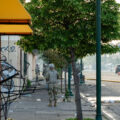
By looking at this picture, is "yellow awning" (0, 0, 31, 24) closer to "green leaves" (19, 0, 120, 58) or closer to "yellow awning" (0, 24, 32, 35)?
"yellow awning" (0, 24, 32, 35)

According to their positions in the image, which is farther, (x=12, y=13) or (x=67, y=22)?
(x=67, y=22)

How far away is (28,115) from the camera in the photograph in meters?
15.2

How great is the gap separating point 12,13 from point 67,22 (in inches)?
295

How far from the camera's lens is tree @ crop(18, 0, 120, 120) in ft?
40.0

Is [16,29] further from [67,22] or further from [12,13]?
[67,22]

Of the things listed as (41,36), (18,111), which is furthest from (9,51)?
(41,36)

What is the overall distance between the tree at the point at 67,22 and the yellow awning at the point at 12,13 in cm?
646

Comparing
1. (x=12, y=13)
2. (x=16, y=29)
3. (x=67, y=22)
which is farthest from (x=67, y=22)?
(x=12, y=13)

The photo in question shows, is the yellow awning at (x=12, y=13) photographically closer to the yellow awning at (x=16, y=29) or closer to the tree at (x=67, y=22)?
the yellow awning at (x=16, y=29)

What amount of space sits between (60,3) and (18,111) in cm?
589

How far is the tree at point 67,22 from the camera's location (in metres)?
12.2

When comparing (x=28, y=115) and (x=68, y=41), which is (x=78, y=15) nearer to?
(x=68, y=41)

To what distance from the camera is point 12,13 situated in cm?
532

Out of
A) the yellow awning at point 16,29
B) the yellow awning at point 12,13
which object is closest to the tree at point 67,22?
the yellow awning at point 16,29
